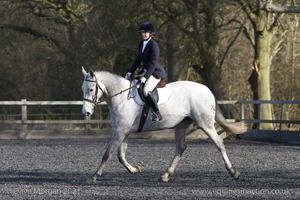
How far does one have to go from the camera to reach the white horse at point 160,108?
1200 cm

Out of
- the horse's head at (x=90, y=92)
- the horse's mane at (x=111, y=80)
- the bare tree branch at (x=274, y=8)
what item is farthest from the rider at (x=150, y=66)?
the bare tree branch at (x=274, y=8)

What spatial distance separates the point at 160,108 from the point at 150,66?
0.63 metres

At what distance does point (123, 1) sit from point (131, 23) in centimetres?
87

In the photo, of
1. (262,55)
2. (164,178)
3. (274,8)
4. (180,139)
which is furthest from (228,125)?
(262,55)

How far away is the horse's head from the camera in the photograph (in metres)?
12.0

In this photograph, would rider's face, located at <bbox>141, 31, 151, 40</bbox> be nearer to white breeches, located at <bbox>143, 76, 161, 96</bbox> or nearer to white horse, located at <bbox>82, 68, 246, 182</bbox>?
white breeches, located at <bbox>143, 76, 161, 96</bbox>

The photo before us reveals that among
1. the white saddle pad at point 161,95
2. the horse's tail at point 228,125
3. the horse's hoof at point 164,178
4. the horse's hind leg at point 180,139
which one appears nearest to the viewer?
the horse's hoof at point 164,178

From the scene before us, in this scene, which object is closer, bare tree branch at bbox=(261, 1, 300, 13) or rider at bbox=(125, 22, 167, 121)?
rider at bbox=(125, 22, 167, 121)

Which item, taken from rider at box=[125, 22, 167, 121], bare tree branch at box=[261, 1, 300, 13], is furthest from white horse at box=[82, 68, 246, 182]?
bare tree branch at box=[261, 1, 300, 13]

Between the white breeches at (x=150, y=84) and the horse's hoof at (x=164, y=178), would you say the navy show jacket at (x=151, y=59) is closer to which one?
the white breeches at (x=150, y=84)

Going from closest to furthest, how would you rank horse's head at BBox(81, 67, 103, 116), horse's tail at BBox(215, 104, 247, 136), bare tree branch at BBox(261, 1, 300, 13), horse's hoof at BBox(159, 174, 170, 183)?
horse's hoof at BBox(159, 174, 170, 183), horse's head at BBox(81, 67, 103, 116), horse's tail at BBox(215, 104, 247, 136), bare tree branch at BBox(261, 1, 300, 13)

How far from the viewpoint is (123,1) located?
87.0ft

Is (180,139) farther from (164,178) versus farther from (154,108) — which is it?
(164,178)

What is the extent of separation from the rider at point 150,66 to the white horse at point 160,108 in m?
0.20
